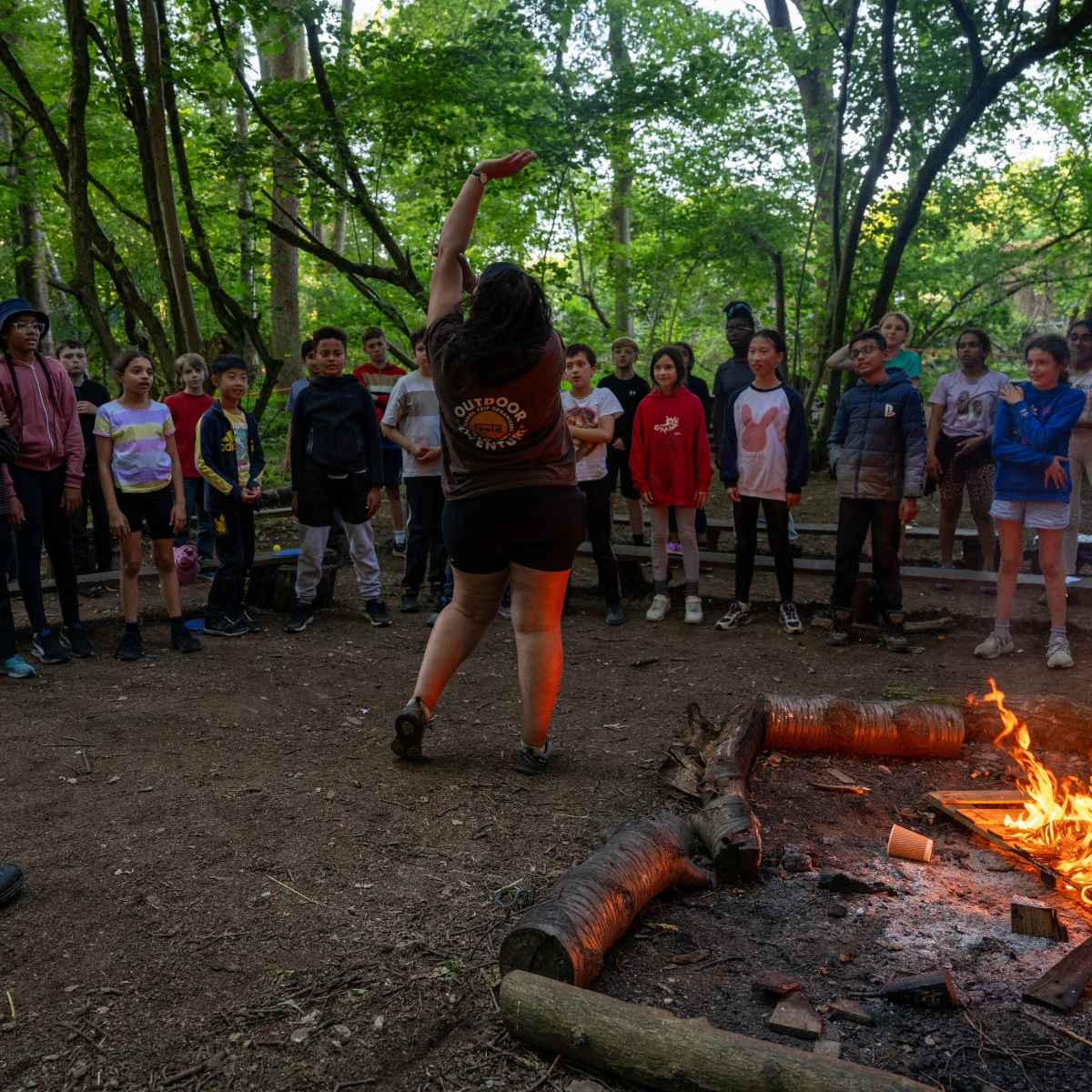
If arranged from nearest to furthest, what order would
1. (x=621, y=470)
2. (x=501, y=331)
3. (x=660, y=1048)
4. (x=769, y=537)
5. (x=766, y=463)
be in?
1. (x=660, y=1048)
2. (x=501, y=331)
3. (x=766, y=463)
4. (x=769, y=537)
5. (x=621, y=470)

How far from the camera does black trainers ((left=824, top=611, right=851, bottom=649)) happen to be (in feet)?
21.8

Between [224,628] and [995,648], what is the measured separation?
18.7 feet

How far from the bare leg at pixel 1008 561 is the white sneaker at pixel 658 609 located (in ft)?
8.29

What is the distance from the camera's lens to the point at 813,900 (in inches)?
118

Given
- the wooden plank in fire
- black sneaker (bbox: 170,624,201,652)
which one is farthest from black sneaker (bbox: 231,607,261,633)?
the wooden plank in fire

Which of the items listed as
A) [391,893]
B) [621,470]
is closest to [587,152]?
[621,470]

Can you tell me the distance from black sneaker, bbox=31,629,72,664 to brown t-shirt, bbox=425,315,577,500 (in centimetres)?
371

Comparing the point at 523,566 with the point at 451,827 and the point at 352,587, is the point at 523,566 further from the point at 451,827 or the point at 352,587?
the point at 352,587

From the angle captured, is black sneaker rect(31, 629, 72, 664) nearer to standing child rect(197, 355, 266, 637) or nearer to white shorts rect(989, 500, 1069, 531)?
standing child rect(197, 355, 266, 637)

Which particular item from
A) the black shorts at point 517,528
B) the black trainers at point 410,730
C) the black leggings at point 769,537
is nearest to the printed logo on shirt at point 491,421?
the black shorts at point 517,528

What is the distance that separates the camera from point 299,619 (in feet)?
23.2

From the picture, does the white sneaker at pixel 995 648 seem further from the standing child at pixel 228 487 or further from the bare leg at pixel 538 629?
the standing child at pixel 228 487

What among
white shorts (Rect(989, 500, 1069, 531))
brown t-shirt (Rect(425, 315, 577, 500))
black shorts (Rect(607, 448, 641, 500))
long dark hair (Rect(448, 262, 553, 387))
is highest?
long dark hair (Rect(448, 262, 553, 387))

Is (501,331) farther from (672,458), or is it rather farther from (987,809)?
(672,458)
